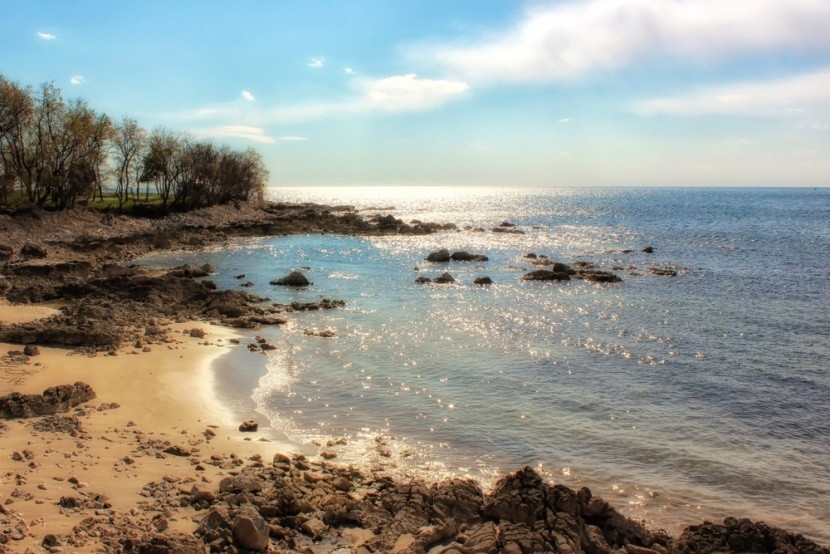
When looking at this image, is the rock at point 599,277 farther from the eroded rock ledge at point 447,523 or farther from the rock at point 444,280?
the eroded rock ledge at point 447,523

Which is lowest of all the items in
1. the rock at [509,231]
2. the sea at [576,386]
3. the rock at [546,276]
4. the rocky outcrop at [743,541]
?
the sea at [576,386]

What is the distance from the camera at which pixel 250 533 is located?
26.7 ft

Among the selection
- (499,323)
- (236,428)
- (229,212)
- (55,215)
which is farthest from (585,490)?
(229,212)

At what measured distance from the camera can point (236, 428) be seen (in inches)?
540

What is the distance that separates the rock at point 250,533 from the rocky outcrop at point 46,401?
699 centimetres

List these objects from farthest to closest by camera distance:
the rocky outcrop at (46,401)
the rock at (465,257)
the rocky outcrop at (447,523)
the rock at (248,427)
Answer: the rock at (465,257) → the rock at (248,427) → the rocky outcrop at (46,401) → the rocky outcrop at (447,523)

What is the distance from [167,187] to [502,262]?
4859cm

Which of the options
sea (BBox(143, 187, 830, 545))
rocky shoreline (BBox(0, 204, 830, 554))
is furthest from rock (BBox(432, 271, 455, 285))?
rocky shoreline (BBox(0, 204, 830, 554))

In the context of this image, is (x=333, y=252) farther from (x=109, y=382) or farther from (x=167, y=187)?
(x=109, y=382)

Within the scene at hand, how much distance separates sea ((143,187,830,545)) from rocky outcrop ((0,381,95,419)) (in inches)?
135

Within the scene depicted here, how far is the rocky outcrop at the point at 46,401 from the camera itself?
40.1 ft

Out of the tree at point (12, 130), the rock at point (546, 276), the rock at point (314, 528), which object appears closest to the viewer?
the rock at point (314, 528)

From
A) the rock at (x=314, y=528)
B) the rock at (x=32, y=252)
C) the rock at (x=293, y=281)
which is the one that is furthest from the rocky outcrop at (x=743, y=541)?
the rock at (x=32, y=252)

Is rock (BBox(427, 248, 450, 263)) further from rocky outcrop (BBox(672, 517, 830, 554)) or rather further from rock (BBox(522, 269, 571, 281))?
rocky outcrop (BBox(672, 517, 830, 554))
